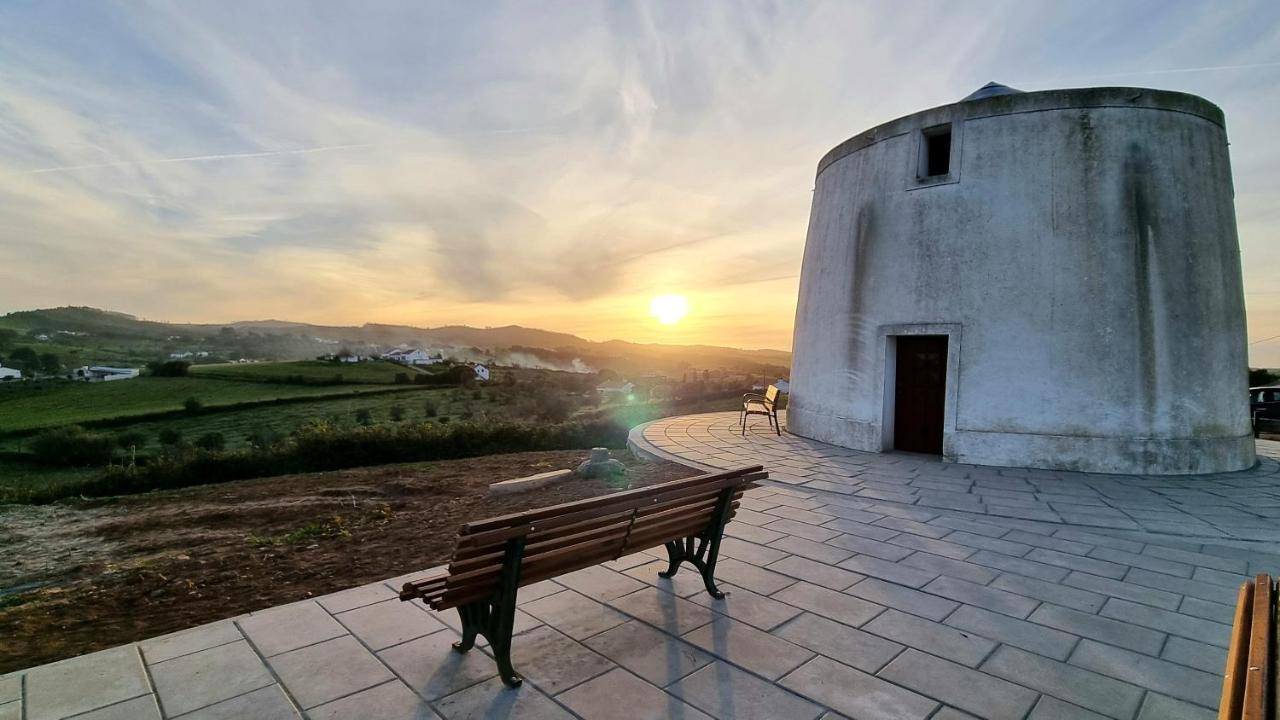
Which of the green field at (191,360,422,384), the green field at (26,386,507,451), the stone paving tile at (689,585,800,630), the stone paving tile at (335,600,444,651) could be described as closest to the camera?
the stone paving tile at (335,600,444,651)

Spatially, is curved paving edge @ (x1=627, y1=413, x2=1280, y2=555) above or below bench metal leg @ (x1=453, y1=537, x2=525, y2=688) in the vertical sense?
below

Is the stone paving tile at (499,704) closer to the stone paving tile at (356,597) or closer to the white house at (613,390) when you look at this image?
the stone paving tile at (356,597)

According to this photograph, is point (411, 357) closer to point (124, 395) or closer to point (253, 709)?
point (124, 395)

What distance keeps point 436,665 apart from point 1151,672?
3703 millimetres

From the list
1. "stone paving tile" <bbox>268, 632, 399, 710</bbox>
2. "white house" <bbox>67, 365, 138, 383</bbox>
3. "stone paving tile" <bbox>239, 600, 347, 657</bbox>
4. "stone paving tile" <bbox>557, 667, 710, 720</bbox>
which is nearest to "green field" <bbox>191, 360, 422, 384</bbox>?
→ "white house" <bbox>67, 365, 138, 383</bbox>

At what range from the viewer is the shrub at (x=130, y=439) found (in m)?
19.8

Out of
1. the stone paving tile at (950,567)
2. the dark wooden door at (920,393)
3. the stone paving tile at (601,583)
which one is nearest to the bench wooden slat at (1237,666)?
the stone paving tile at (950,567)

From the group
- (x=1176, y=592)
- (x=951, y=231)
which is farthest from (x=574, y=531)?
(x=951, y=231)

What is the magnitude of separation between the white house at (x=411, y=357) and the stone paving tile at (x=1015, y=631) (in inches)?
1816

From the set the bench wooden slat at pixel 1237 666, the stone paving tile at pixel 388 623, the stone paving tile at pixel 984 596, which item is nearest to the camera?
the bench wooden slat at pixel 1237 666

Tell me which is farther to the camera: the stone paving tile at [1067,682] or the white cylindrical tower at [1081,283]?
the white cylindrical tower at [1081,283]

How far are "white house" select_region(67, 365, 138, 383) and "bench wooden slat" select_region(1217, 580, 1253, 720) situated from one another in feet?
149

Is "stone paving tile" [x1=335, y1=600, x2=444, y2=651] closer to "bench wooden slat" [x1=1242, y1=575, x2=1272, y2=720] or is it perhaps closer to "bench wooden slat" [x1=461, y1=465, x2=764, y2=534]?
"bench wooden slat" [x1=461, y1=465, x2=764, y2=534]

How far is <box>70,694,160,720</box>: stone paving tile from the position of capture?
8.38 ft
